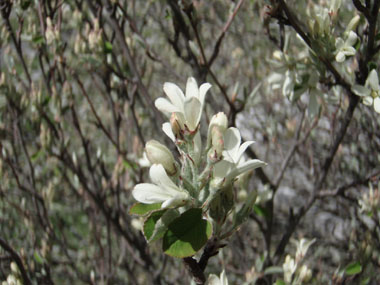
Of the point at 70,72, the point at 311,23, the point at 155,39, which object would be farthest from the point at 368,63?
the point at 155,39

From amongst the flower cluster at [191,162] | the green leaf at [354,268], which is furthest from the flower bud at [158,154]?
the green leaf at [354,268]

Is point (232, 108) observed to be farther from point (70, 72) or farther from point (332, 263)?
point (332, 263)

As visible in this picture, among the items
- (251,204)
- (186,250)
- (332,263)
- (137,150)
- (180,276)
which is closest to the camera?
(186,250)

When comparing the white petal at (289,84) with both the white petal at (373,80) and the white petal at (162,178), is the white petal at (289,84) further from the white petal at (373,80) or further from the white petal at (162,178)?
the white petal at (162,178)

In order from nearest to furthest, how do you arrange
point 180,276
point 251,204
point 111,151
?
point 251,204, point 180,276, point 111,151

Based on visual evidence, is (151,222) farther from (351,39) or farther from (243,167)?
(351,39)

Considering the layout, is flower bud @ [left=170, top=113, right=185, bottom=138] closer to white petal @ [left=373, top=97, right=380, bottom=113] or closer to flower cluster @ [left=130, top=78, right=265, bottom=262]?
flower cluster @ [left=130, top=78, right=265, bottom=262]

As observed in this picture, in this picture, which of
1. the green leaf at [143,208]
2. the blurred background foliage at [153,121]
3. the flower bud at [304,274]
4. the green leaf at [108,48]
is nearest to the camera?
the green leaf at [143,208]
